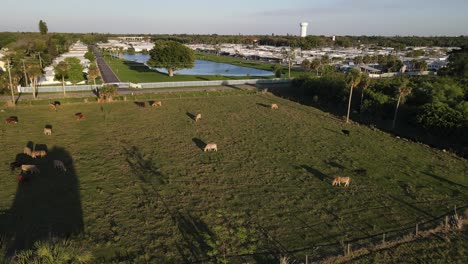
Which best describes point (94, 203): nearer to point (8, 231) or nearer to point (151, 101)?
point (8, 231)

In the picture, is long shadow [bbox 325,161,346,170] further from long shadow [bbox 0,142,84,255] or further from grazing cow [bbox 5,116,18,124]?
grazing cow [bbox 5,116,18,124]

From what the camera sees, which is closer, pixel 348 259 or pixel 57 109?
pixel 348 259

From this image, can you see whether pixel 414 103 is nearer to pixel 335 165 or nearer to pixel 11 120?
pixel 335 165

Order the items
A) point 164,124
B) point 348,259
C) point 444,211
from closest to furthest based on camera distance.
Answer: point 348,259 < point 444,211 < point 164,124

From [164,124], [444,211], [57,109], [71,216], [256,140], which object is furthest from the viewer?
[57,109]

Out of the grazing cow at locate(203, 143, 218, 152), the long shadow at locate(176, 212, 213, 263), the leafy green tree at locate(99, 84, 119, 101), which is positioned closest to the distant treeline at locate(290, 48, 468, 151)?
the grazing cow at locate(203, 143, 218, 152)

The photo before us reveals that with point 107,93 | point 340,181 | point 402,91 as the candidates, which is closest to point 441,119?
point 402,91

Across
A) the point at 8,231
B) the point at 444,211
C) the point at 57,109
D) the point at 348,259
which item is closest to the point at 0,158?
the point at 8,231
